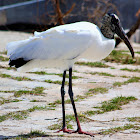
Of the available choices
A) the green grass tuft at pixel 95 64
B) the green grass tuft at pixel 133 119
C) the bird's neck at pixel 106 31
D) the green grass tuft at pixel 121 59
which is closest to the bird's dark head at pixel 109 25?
the bird's neck at pixel 106 31

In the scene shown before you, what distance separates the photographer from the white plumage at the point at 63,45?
3.98m

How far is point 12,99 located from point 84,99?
111cm

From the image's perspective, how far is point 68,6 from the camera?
14859 mm

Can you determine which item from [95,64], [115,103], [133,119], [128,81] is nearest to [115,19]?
[133,119]

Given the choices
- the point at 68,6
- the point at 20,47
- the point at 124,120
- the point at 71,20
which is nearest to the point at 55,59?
the point at 20,47

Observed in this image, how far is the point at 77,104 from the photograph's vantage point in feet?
16.8

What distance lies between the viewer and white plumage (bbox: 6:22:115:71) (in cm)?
398

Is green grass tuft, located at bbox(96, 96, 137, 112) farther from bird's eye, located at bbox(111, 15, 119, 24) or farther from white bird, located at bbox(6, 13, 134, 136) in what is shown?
bird's eye, located at bbox(111, 15, 119, 24)

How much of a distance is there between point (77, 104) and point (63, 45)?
136 centimetres

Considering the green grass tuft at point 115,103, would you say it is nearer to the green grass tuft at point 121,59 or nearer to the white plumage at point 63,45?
the white plumage at point 63,45

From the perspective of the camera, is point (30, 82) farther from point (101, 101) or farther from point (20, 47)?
point (20, 47)

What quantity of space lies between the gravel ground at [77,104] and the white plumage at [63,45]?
77 cm

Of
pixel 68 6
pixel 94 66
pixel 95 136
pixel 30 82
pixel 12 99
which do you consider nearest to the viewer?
pixel 95 136

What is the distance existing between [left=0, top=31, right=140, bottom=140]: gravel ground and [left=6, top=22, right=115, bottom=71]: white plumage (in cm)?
77
